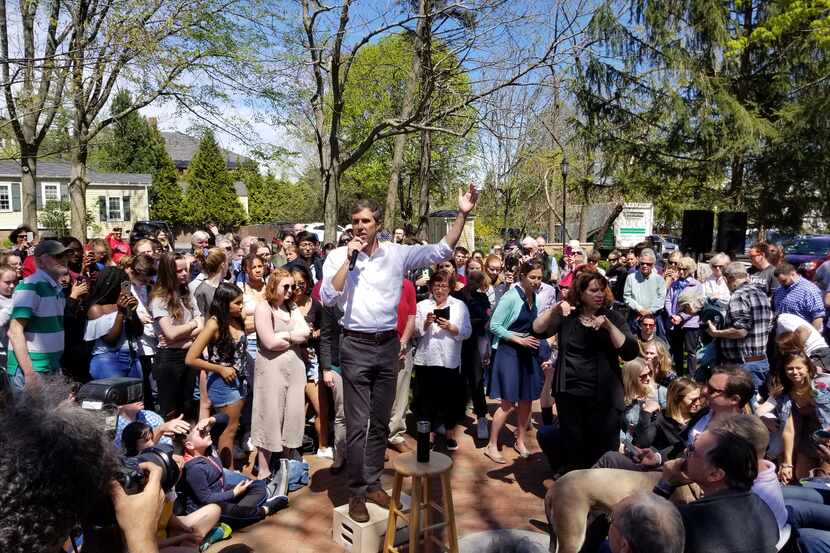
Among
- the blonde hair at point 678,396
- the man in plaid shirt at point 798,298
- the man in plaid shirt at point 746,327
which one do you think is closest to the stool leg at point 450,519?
the blonde hair at point 678,396

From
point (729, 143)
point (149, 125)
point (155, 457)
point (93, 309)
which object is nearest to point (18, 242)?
point (93, 309)

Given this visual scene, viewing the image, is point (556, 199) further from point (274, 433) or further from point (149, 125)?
point (149, 125)

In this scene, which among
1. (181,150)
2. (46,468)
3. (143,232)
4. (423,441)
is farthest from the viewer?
(181,150)

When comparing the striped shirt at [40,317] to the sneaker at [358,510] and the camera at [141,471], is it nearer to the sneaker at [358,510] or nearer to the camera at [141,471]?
the camera at [141,471]

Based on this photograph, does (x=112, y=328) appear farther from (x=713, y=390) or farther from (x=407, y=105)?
Result: (x=407, y=105)

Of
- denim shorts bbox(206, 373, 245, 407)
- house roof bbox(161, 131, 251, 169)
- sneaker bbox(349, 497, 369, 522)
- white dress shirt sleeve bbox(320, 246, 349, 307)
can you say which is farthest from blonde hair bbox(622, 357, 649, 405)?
house roof bbox(161, 131, 251, 169)

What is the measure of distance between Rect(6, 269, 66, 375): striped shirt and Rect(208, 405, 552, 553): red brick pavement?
1900 mm

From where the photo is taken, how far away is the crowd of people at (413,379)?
10.0ft

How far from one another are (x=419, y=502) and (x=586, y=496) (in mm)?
921

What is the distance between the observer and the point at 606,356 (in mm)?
4125

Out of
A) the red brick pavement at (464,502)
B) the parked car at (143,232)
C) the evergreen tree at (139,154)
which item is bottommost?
the red brick pavement at (464,502)

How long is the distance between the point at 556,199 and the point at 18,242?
2633cm

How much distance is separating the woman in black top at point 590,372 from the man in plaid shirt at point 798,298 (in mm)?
3042

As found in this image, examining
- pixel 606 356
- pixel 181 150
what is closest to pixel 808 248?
pixel 606 356
